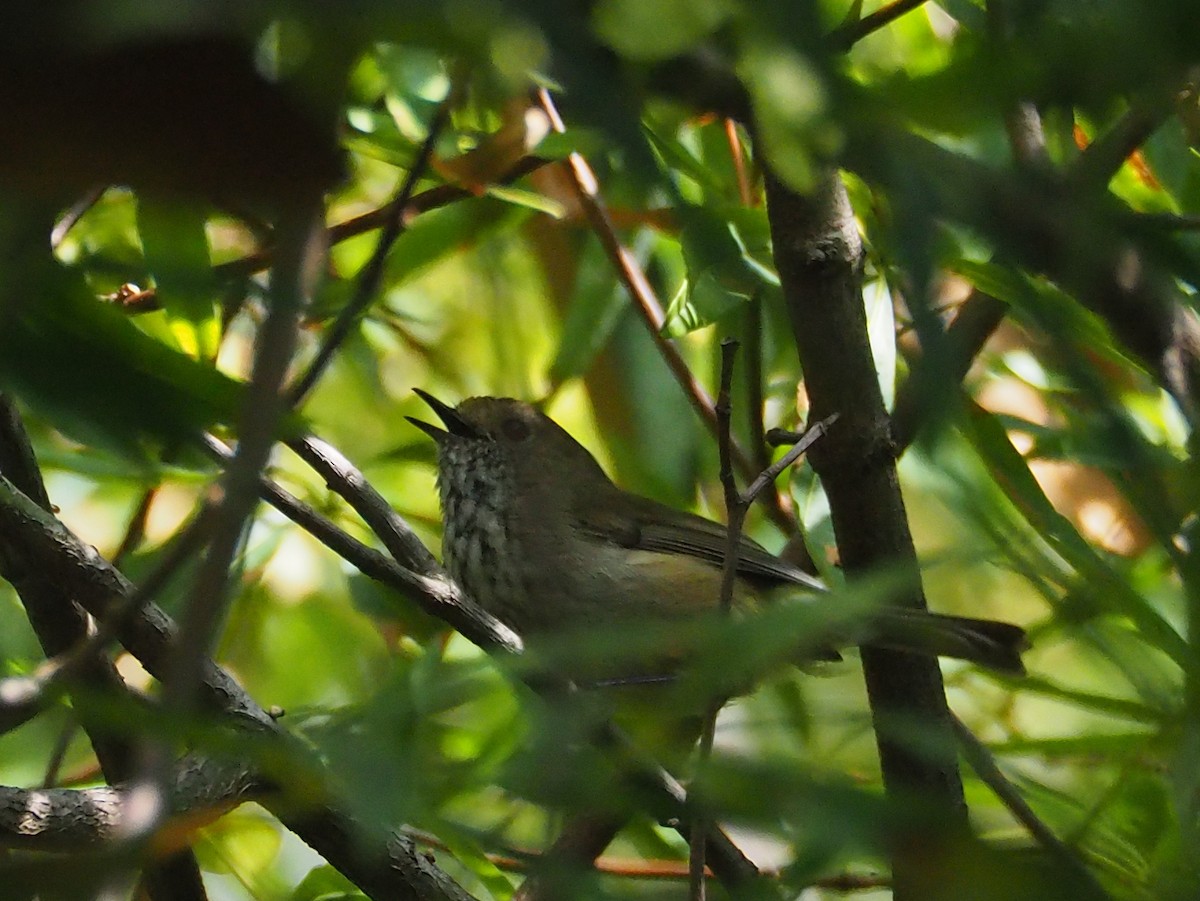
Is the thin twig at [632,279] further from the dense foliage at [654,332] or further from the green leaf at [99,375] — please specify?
the green leaf at [99,375]

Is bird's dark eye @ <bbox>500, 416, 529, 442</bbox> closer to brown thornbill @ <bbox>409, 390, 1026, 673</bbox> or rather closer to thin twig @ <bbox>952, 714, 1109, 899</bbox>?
brown thornbill @ <bbox>409, 390, 1026, 673</bbox>

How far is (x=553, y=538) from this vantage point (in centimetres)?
325

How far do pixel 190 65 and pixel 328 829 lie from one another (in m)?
1.25

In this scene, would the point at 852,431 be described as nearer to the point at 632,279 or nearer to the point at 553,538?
the point at 632,279

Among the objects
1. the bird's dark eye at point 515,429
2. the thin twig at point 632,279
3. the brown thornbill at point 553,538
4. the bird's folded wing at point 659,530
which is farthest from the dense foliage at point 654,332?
the bird's dark eye at point 515,429

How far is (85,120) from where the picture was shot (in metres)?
0.73

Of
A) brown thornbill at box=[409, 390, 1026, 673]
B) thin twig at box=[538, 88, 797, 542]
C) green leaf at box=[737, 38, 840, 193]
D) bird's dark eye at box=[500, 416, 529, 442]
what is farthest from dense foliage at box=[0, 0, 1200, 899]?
bird's dark eye at box=[500, 416, 529, 442]

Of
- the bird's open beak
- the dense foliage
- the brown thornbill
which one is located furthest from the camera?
the bird's open beak

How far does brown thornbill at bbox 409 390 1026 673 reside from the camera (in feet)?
10.2

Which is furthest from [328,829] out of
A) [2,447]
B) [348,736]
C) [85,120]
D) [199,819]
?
[85,120]

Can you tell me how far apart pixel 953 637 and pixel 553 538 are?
1323mm

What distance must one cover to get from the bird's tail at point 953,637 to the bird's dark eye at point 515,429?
4.96ft

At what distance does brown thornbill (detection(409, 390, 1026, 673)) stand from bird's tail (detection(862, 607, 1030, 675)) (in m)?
0.65

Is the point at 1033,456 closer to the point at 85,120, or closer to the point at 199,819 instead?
the point at 199,819
